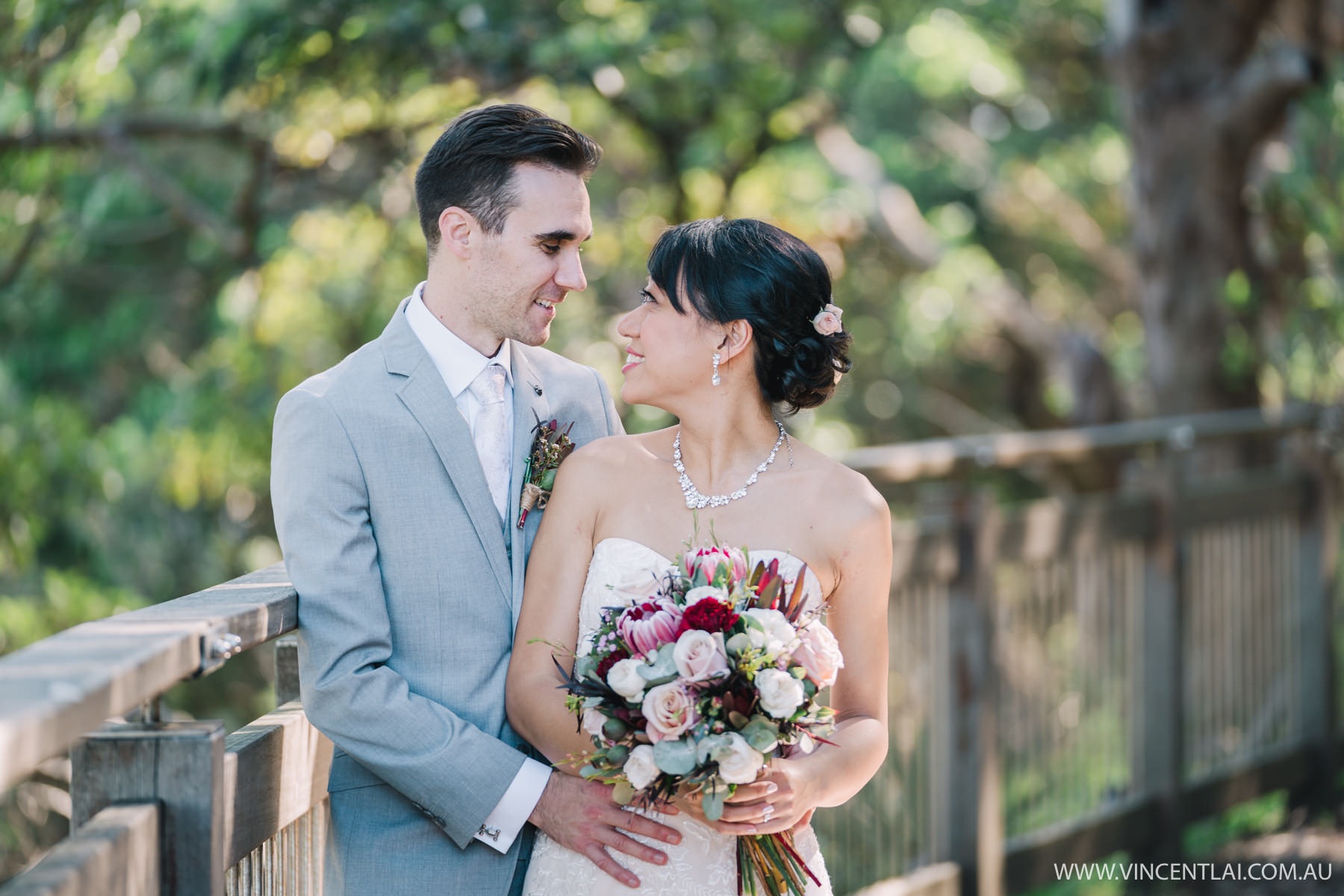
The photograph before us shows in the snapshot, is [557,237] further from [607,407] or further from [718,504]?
[718,504]

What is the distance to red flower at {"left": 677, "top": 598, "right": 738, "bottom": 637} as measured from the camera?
209cm

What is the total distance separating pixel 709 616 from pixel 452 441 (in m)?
0.65

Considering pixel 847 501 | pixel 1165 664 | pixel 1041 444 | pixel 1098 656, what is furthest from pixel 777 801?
pixel 1165 664

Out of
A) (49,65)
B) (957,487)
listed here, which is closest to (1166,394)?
(957,487)

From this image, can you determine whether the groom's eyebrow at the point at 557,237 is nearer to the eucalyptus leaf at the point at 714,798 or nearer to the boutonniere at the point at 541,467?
the boutonniere at the point at 541,467

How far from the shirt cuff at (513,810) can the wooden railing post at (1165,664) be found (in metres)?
3.74

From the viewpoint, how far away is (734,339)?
2.72 metres

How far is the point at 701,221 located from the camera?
107 inches

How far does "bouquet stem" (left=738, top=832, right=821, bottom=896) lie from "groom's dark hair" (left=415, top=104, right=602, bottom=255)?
4.36ft

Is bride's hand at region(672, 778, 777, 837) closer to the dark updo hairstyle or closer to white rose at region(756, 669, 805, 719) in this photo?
white rose at region(756, 669, 805, 719)

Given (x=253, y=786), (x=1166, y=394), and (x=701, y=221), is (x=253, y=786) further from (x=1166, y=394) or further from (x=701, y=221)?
(x=1166, y=394)

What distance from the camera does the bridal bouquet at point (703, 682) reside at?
2.06 meters

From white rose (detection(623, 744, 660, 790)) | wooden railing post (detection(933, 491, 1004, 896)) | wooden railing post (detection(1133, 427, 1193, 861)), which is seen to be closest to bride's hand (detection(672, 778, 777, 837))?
white rose (detection(623, 744, 660, 790))

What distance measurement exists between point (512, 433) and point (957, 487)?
2315 mm
